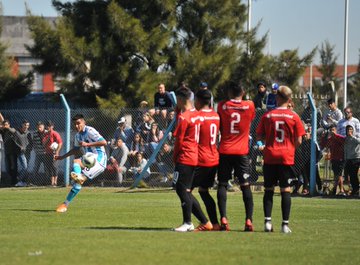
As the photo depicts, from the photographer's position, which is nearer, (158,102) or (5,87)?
(158,102)

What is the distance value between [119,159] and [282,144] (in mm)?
13162

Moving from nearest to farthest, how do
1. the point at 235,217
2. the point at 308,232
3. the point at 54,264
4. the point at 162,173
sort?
1. the point at 54,264
2. the point at 308,232
3. the point at 235,217
4. the point at 162,173

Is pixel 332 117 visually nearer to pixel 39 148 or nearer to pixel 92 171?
pixel 39 148

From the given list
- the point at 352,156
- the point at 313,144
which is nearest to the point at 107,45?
the point at 313,144

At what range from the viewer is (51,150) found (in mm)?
26734

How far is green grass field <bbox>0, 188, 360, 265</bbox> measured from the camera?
980cm

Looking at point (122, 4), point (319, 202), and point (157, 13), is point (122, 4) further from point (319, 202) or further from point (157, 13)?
point (319, 202)

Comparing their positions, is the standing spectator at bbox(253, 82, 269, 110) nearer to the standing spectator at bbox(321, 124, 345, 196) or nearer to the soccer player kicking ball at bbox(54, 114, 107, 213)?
the standing spectator at bbox(321, 124, 345, 196)

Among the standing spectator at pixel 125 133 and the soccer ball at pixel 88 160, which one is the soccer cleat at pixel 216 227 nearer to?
the soccer ball at pixel 88 160

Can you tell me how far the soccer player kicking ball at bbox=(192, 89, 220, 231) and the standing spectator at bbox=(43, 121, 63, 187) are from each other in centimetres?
1351

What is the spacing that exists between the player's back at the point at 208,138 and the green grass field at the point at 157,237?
113 cm

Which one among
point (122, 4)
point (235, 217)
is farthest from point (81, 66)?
point (235, 217)

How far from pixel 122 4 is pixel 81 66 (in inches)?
105

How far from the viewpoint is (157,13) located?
3250 cm
